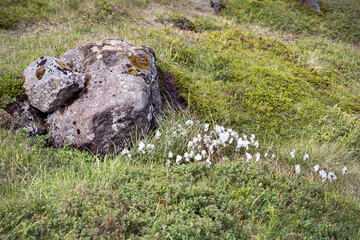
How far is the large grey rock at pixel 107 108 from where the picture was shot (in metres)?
4.37

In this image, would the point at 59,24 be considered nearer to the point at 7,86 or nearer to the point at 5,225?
the point at 7,86

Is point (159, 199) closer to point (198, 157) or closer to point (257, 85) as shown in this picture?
point (198, 157)

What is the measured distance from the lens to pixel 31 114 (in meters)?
4.58

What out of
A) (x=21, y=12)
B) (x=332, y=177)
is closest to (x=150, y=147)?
(x=332, y=177)

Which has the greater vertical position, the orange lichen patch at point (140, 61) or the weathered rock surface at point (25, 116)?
the orange lichen patch at point (140, 61)

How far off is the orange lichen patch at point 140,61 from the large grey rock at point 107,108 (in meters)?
0.02

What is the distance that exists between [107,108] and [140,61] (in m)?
1.34

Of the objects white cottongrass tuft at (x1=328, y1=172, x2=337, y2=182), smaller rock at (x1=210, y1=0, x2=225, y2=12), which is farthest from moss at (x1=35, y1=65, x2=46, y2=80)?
smaller rock at (x1=210, y1=0, x2=225, y2=12)

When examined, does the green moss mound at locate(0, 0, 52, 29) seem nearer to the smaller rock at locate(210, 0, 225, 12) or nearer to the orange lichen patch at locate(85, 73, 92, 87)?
the orange lichen patch at locate(85, 73, 92, 87)

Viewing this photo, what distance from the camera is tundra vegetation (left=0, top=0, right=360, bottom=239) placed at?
2850 mm

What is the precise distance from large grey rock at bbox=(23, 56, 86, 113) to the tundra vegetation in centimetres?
36

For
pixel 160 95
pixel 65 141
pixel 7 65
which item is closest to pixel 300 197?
pixel 160 95

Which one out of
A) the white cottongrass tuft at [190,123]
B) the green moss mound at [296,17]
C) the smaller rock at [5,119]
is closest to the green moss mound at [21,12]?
the smaller rock at [5,119]

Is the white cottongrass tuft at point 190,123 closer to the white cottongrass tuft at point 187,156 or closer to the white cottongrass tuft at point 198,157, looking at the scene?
the white cottongrass tuft at point 187,156
